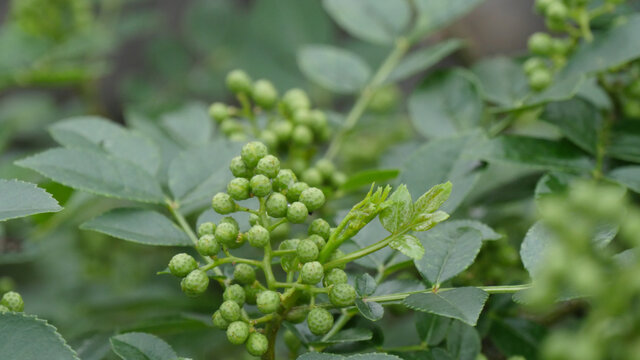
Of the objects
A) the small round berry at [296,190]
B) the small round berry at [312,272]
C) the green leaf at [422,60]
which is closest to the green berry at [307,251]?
the small round berry at [312,272]

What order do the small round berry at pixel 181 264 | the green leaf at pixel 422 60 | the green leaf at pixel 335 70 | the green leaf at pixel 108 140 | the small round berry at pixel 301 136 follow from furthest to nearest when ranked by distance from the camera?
the green leaf at pixel 335 70
the green leaf at pixel 422 60
the small round berry at pixel 301 136
the green leaf at pixel 108 140
the small round berry at pixel 181 264

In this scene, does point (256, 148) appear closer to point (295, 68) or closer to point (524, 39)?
point (295, 68)

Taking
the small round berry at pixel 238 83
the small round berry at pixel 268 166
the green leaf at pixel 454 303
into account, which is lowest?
the green leaf at pixel 454 303

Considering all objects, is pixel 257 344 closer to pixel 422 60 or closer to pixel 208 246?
pixel 208 246

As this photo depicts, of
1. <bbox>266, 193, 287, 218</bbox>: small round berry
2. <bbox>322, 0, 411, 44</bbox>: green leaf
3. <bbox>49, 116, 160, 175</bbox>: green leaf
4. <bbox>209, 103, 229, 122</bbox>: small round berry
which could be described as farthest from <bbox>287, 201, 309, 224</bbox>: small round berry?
<bbox>322, 0, 411, 44</bbox>: green leaf

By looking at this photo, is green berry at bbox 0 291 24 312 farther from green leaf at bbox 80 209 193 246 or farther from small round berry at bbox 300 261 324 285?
small round berry at bbox 300 261 324 285

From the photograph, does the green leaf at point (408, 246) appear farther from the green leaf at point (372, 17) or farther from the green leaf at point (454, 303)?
the green leaf at point (372, 17)
